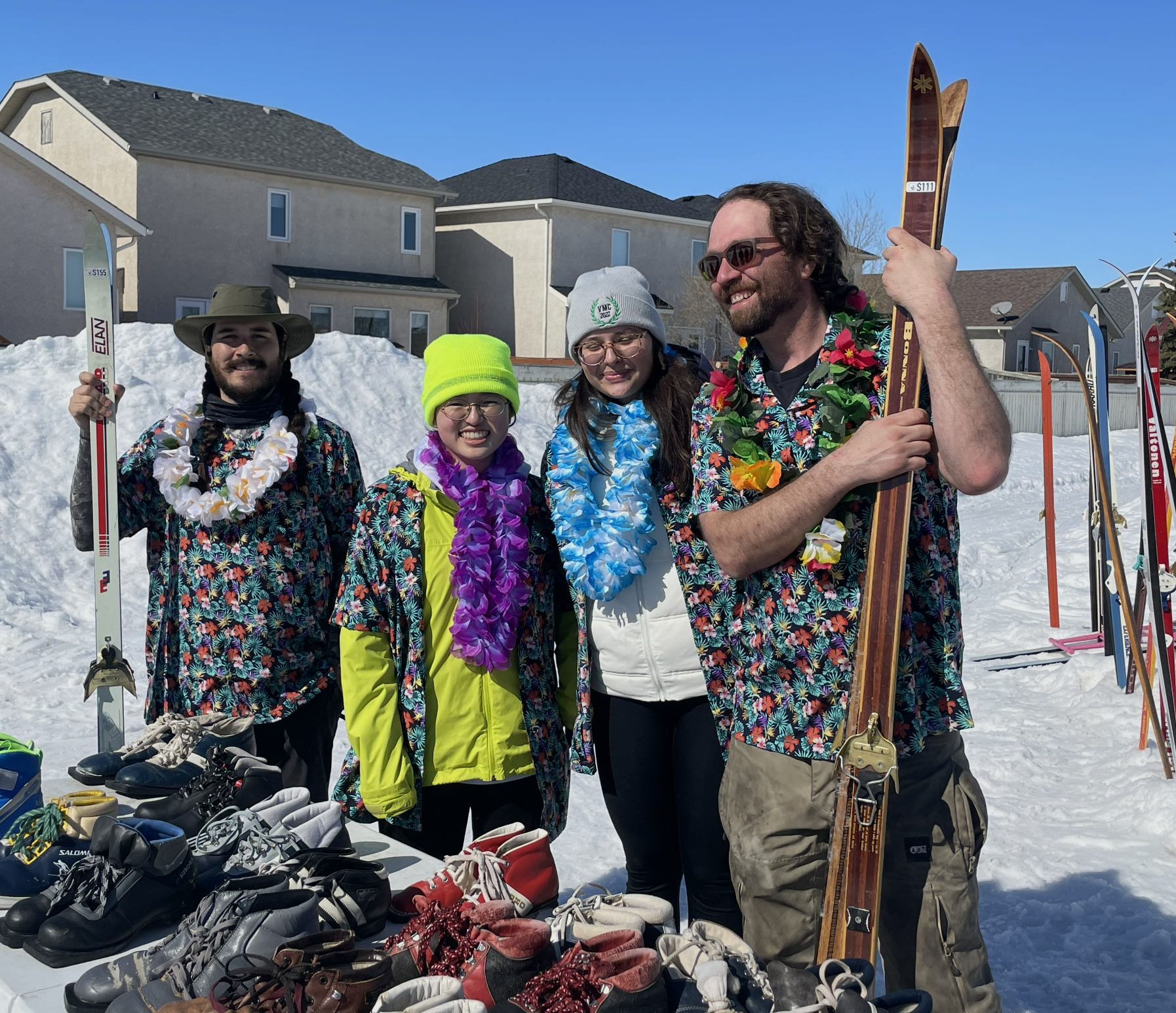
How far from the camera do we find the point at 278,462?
3336mm

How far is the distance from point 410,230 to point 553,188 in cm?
380

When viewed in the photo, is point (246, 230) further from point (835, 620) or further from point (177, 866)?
point (835, 620)

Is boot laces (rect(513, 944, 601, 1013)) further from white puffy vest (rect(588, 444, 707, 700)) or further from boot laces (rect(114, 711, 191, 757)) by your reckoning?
boot laces (rect(114, 711, 191, 757))

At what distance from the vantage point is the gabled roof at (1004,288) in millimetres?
36406

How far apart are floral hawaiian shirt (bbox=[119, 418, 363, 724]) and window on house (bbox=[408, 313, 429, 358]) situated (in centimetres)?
2296

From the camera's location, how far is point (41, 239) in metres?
21.5

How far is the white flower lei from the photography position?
130 inches

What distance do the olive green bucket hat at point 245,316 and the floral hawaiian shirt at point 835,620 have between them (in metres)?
1.74

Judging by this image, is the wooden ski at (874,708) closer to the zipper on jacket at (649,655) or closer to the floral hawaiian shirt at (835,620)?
the floral hawaiian shirt at (835,620)

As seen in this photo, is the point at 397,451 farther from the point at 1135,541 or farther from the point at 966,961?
the point at 966,961

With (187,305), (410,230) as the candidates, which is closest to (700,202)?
(410,230)

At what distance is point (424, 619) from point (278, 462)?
2.50 feet

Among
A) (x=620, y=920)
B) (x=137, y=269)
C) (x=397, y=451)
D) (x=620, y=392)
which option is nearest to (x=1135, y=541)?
(x=397, y=451)

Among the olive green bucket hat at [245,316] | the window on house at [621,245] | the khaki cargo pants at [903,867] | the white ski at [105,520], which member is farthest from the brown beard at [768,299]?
the window on house at [621,245]
